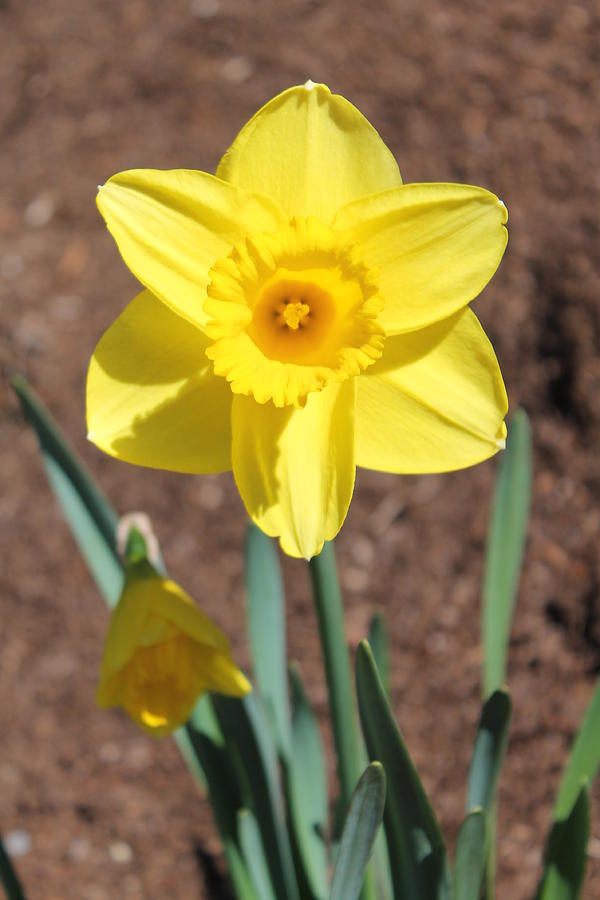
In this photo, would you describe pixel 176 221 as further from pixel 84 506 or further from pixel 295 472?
pixel 84 506

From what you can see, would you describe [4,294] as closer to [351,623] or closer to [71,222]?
[71,222]

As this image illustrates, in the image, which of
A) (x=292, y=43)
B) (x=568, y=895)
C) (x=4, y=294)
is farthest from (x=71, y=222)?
(x=568, y=895)

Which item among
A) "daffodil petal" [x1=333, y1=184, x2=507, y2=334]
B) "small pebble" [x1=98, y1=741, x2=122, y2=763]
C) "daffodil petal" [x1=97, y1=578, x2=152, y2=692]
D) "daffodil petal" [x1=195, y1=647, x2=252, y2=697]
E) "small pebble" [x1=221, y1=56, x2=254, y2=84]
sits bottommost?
"small pebble" [x1=98, y1=741, x2=122, y2=763]

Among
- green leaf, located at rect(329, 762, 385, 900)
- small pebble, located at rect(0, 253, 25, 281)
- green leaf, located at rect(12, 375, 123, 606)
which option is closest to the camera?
green leaf, located at rect(329, 762, 385, 900)

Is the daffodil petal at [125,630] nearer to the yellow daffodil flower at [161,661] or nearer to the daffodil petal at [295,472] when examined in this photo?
the yellow daffodil flower at [161,661]

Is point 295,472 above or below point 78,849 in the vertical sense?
above

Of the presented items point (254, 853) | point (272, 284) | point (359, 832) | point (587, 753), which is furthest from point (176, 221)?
point (587, 753)

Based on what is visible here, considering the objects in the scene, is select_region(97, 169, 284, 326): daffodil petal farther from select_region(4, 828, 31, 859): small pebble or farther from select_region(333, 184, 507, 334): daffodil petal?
select_region(4, 828, 31, 859): small pebble

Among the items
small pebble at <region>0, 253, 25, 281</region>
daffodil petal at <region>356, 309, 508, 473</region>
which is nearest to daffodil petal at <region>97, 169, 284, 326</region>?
daffodil petal at <region>356, 309, 508, 473</region>
